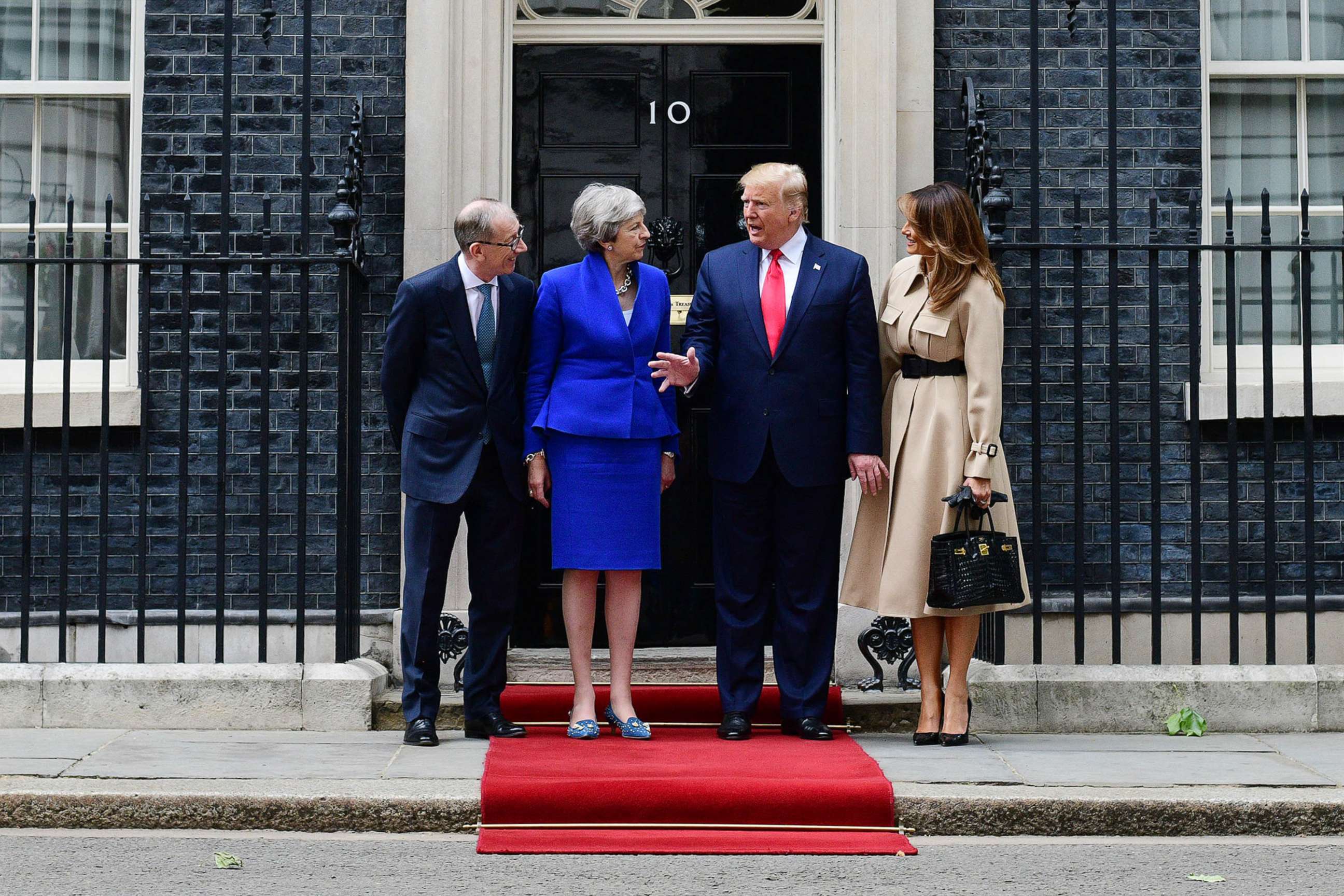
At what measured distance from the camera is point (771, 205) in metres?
5.88

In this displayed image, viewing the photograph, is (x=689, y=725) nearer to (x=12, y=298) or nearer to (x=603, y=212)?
(x=603, y=212)

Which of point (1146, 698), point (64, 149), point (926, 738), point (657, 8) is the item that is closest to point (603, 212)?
point (657, 8)

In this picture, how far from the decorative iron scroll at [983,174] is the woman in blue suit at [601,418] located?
1391 mm

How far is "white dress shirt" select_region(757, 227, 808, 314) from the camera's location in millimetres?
5961

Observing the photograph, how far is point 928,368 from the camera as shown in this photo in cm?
589

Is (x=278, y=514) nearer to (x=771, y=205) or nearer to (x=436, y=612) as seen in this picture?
(x=436, y=612)

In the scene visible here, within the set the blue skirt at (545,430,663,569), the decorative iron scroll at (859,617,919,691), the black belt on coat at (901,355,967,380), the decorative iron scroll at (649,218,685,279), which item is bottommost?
the decorative iron scroll at (859,617,919,691)

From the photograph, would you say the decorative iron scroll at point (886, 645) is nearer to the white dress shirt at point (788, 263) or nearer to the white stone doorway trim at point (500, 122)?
the white stone doorway trim at point (500, 122)

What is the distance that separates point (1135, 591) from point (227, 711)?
3.86m

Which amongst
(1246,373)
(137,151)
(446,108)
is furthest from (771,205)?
(137,151)

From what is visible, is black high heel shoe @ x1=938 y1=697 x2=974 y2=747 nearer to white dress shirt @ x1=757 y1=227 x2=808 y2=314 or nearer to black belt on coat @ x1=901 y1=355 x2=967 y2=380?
black belt on coat @ x1=901 y1=355 x2=967 y2=380

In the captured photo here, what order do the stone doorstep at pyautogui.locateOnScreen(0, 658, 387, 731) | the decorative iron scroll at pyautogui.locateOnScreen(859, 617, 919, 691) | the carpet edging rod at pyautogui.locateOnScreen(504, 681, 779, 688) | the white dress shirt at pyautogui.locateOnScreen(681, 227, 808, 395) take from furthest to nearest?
the decorative iron scroll at pyautogui.locateOnScreen(859, 617, 919, 691)
the carpet edging rod at pyautogui.locateOnScreen(504, 681, 779, 688)
the stone doorstep at pyautogui.locateOnScreen(0, 658, 387, 731)
the white dress shirt at pyautogui.locateOnScreen(681, 227, 808, 395)

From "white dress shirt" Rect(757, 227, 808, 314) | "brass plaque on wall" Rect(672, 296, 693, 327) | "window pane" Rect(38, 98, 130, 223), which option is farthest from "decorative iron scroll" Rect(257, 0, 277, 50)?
"white dress shirt" Rect(757, 227, 808, 314)

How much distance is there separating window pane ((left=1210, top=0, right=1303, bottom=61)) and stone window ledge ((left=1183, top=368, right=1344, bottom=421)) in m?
1.54
